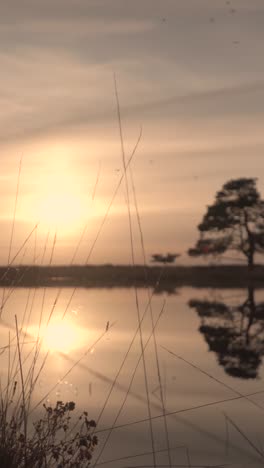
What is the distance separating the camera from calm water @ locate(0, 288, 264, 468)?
243 inches

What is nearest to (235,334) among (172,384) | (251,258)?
(172,384)

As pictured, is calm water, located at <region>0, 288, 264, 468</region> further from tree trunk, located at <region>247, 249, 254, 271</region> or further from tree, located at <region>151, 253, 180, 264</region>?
tree trunk, located at <region>247, 249, 254, 271</region>

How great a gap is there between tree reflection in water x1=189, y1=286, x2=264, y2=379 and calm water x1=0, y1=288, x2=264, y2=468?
0.01m

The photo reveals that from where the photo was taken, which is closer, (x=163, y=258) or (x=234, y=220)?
(x=163, y=258)

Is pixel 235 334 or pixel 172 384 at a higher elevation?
pixel 235 334

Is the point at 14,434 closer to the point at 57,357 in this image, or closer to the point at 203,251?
the point at 57,357

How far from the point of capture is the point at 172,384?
9023 mm

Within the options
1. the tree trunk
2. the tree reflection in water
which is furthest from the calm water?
the tree trunk

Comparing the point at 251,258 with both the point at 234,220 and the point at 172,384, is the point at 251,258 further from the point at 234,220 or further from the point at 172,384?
the point at 172,384

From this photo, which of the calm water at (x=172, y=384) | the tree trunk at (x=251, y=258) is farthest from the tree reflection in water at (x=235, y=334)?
the tree trunk at (x=251, y=258)

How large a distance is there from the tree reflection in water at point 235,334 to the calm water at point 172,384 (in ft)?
0.05

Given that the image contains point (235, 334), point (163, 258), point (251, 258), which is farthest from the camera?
point (251, 258)

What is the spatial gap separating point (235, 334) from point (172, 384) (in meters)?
5.64

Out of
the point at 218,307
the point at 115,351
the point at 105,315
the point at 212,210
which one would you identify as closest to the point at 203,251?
the point at 212,210
